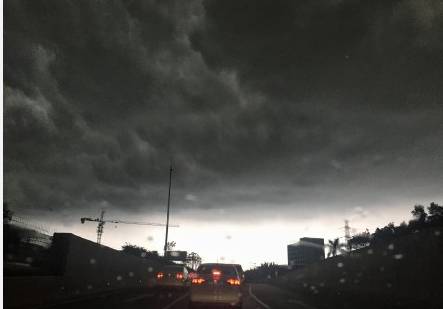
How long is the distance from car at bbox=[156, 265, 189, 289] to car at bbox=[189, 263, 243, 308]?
38.2ft

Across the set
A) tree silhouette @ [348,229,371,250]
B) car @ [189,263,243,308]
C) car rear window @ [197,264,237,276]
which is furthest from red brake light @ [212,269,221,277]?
tree silhouette @ [348,229,371,250]

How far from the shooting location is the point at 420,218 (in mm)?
102750

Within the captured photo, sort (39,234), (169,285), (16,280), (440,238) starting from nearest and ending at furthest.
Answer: (16,280)
(440,238)
(39,234)
(169,285)

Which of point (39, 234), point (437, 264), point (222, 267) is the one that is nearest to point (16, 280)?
point (39, 234)

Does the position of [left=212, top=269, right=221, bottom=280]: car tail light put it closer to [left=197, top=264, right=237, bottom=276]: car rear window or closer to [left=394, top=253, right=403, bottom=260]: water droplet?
[left=197, top=264, right=237, bottom=276]: car rear window

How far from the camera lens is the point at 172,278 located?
81.2 ft

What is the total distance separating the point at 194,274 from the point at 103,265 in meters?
14.4

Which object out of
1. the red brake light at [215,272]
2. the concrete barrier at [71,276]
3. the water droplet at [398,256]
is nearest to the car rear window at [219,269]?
the red brake light at [215,272]

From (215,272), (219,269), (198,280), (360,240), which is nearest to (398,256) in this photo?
(219,269)

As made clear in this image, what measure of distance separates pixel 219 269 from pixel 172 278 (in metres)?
12.0

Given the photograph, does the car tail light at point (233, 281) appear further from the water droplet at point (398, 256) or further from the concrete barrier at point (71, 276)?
the water droplet at point (398, 256)

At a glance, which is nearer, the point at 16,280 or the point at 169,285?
the point at 16,280

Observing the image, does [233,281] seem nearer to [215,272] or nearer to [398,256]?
[215,272]

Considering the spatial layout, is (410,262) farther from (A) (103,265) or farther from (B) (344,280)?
(A) (103,265)
